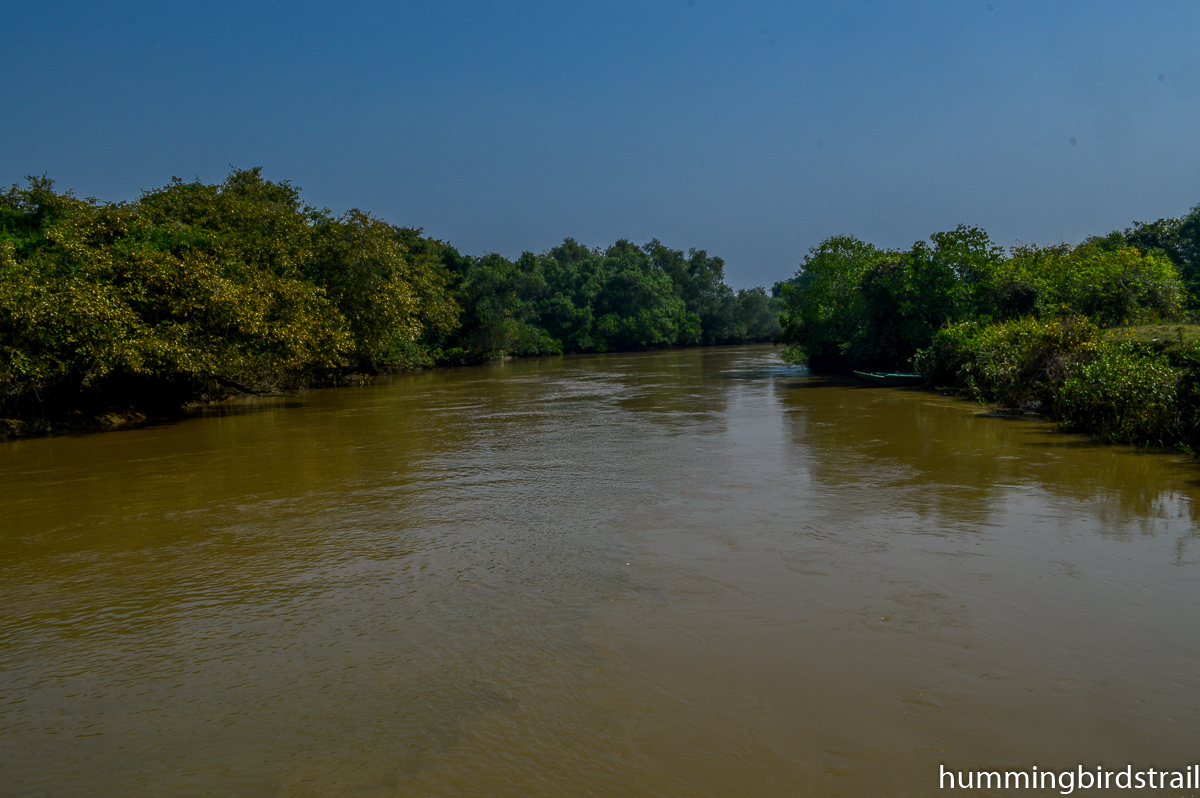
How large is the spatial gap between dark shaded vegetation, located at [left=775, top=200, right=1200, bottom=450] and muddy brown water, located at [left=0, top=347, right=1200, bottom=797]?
4.95 feet

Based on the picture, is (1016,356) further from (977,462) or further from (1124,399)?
(977,462)

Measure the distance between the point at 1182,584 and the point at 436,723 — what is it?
A: 5.40 metres

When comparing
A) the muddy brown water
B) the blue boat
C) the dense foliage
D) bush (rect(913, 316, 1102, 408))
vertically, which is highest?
the dense foliage

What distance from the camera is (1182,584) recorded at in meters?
5.62

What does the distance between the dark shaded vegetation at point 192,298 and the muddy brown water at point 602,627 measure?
15.1ft

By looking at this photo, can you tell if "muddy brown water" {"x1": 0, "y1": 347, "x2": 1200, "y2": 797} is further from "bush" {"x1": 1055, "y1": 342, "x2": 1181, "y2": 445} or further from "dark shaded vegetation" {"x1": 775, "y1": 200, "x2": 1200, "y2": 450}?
"dark shaded vegetation" {"x1": 775, "y1": 200, "x2": 1200, "y2": 450}

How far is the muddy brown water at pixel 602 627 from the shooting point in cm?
362

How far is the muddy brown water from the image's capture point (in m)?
3.62

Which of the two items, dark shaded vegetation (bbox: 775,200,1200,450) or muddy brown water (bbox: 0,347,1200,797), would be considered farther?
dark shaded vegetation (bbox: 775,200,1200,450)

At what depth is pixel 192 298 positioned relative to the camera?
16406 mm

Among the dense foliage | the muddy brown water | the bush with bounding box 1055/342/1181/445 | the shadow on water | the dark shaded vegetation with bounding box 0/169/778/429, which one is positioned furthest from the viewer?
the dense foliage

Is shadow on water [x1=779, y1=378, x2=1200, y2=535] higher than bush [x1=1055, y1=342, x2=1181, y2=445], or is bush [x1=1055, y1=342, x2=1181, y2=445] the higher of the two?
bush [x1=1055, y1=342, x2=1181, y2=445]

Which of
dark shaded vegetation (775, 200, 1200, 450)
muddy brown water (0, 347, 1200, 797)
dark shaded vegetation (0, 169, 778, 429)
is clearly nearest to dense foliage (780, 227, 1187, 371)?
dark shaded vegetation (775, 200, 1200, 450)

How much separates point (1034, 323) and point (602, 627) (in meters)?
16.2
